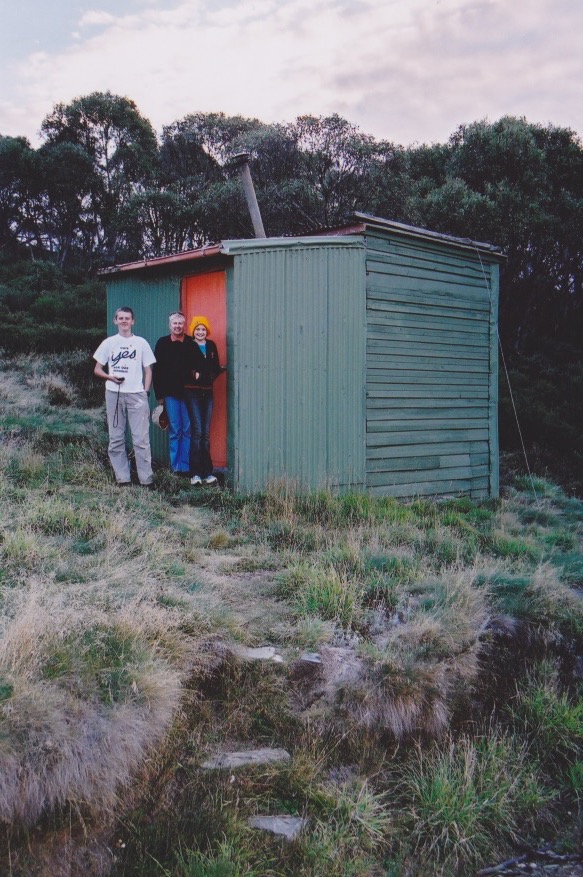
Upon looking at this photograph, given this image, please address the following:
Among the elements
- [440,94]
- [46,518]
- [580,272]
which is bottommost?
[46,518]

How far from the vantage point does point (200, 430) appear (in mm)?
7508

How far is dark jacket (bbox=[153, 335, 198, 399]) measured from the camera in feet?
23.8

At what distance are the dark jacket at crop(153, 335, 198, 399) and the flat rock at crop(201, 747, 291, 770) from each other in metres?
4.48

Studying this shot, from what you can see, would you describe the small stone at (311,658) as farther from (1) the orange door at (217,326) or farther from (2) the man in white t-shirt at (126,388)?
(1) the orange door at (217,326)

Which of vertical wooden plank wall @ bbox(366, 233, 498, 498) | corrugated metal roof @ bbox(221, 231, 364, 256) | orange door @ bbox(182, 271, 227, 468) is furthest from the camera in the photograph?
vertical wooden plank wall @ bbox(366, 233, 498, 498)

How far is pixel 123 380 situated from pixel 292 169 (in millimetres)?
14710

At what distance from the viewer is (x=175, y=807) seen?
3072mm

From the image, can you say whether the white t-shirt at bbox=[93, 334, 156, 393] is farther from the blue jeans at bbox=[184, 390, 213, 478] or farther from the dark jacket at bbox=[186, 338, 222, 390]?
the blue jeans at bbox=[184, 390, 213, 478]

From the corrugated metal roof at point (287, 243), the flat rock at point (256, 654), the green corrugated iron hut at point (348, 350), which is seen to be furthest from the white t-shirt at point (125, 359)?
the flat rock at point (256, 654)

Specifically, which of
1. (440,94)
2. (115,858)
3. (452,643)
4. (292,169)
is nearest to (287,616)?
(452,643)

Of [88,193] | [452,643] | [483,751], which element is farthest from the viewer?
[88,193]

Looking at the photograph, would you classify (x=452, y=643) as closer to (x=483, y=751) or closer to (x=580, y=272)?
(x=483, y=751)

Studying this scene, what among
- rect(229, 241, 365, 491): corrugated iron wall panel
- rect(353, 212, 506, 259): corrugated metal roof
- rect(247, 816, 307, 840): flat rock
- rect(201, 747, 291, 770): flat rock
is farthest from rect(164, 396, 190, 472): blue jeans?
rect(247, 816, 307, 840): flat rock

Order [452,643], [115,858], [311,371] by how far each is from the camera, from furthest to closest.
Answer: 1. [311,371]
2. [452,643]
3. [115,858]
